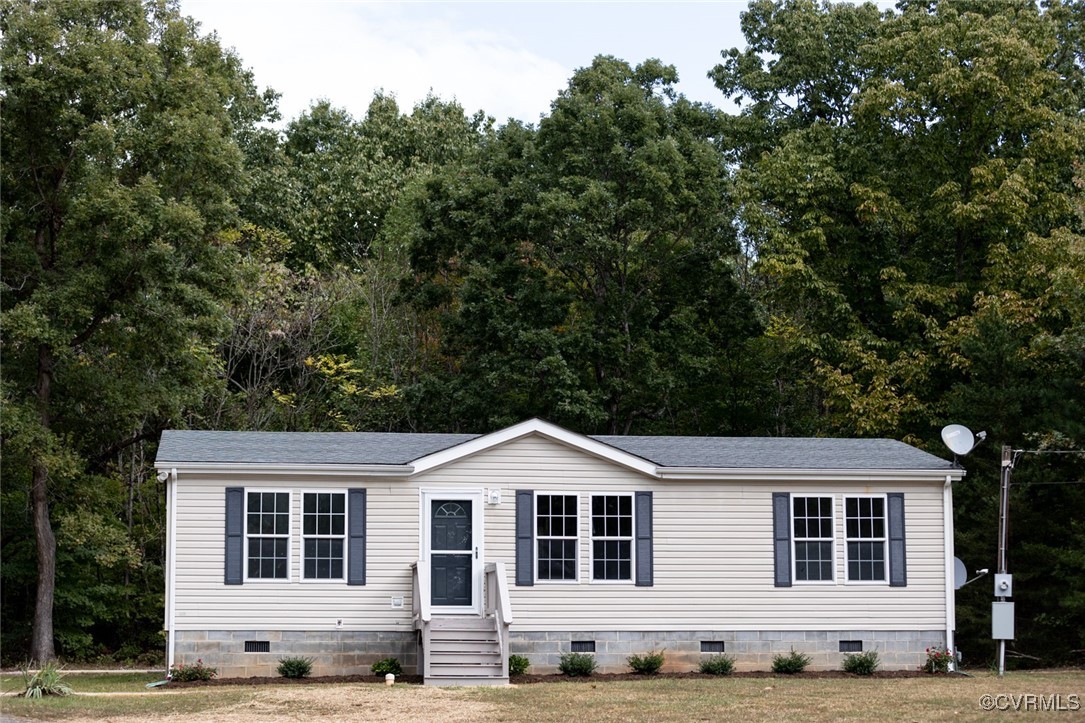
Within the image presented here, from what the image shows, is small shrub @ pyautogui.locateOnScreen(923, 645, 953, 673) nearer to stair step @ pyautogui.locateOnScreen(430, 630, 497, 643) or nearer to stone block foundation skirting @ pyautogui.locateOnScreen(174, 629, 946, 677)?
stone block foundation skirting @ pyautogui.locateOnScreen(174, 629, 946, 677)

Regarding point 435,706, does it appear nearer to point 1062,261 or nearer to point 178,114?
point 178,114

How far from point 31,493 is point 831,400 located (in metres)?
16.8

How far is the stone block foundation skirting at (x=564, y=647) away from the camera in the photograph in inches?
774

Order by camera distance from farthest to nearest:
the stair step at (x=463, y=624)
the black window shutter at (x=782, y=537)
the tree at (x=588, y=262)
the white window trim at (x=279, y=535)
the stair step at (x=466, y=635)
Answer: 1. the tree at (x=588, y=262)
2. the black window shutter at (x=782, y=537)
3. the white window trim at (x=279, y=535)
4. the stair step at (x=463, y=624)
5. the stair step at (x=466, y=635)

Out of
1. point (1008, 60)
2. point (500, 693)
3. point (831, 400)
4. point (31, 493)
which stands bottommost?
Answer: point (500, 693)

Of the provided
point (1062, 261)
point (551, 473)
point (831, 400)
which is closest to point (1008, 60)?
point (1062, 261)

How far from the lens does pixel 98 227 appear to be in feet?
77.0

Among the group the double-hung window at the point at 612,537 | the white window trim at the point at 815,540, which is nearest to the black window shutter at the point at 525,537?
the double-hung window at the point at 612,537

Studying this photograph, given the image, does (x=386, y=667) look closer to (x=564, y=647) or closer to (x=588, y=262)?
(x=564, y=647)

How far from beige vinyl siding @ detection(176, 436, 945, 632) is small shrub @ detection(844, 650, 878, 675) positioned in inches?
17.0

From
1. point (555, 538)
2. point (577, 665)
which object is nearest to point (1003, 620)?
point (577, 665)

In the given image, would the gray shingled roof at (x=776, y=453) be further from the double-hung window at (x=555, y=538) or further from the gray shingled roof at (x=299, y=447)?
the gray shingled roof at (x=299, y=447)

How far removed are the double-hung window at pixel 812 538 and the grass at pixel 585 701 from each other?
2.20 meters

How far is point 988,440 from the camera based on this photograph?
26297 mm
